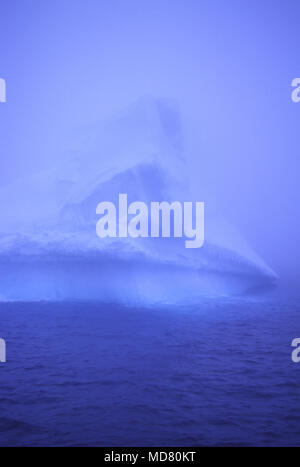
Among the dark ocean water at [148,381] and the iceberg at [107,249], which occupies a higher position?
the iceberg at [107,249]

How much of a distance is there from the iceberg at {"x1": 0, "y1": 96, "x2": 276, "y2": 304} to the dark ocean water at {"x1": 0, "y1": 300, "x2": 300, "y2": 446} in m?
4.53

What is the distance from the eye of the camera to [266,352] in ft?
39.6

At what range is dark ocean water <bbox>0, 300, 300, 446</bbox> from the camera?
684cm

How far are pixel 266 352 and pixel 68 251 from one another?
11373 millimetres

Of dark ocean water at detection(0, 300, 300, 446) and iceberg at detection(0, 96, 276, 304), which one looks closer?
dark ocean water at detection(0, 300, 300, 446)

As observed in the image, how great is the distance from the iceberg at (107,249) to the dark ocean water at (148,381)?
4.53 m

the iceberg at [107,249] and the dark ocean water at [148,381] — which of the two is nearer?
the dark ocean water at [148,381]

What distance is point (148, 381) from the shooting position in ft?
31.1

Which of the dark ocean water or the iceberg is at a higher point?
the iceberg

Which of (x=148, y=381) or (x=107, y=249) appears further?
(x=107, y=249)

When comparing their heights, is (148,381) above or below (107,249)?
below

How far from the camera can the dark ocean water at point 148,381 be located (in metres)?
6.84

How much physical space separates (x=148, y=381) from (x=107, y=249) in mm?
11111

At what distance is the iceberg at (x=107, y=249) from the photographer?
2025 cm
